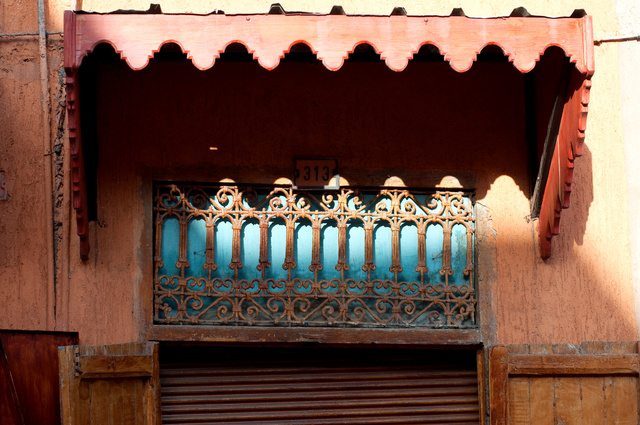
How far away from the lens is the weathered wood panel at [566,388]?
215 inches

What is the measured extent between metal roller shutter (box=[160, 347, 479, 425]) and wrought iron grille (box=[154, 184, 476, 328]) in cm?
23

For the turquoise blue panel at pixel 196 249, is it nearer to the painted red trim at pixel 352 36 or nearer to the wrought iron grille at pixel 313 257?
the wrought iron grille at pixel 313 257

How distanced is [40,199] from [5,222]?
0.81 feet

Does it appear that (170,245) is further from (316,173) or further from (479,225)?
(479,225)

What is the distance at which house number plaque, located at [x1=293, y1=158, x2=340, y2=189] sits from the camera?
5879 millimetres

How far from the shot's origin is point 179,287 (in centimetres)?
577

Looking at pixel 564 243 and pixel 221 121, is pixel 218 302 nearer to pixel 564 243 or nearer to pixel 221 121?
pixel 221 121

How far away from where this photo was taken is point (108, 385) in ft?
17.5

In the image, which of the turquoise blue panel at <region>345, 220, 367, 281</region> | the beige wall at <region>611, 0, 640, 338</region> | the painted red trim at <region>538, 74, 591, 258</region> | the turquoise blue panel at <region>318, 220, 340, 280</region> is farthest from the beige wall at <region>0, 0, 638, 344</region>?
→ the turquoise blue panel at <region>318, 220, 340, 280</region>

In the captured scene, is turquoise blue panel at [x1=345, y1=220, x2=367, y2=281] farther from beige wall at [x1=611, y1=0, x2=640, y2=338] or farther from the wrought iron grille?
beige wall at [x1=611, y1=0, x2=640, y2=338]

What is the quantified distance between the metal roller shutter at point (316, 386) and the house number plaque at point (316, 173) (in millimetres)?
1005

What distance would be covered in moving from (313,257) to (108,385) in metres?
1.42

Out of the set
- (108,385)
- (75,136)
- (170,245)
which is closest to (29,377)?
(108,385)

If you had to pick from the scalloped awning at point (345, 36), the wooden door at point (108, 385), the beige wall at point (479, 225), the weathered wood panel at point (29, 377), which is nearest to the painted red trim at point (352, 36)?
Answer: the scalloped awning at point (345, 36)
